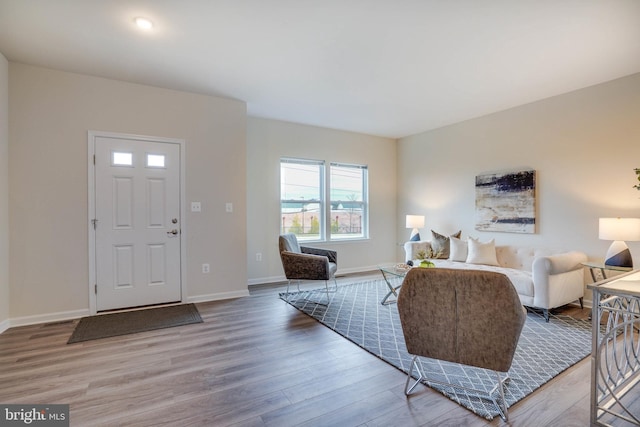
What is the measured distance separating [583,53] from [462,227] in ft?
8.84

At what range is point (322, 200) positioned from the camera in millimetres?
5312

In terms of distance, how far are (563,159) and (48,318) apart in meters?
6.04

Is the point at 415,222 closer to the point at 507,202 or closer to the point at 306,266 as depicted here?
the point at 507,202

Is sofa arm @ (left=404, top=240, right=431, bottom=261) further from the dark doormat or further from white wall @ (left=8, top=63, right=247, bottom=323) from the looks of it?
the dark doormat

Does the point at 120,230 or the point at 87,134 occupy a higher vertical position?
the point at 87,134

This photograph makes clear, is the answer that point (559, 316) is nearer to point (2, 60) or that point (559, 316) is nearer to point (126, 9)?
point (126, 9)

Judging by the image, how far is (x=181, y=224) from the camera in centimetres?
367

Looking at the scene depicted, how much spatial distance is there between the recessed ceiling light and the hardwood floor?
2.58 m

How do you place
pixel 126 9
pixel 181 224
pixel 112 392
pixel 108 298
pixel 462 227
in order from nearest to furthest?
pixel 112 392 < pixel 126 9 < pixel 108 298 < pixel 181 224 < pixel 462 227

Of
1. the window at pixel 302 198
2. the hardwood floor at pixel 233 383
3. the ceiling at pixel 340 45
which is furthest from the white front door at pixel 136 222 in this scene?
the window at pixel 302 198

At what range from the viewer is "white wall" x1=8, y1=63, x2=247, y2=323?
2.98 metres

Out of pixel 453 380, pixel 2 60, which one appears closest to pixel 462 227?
pixel 453 380

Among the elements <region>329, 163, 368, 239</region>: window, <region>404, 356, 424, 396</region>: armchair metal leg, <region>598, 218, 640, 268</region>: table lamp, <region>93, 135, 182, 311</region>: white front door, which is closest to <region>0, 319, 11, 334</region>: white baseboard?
<region>93, 135, 182, 311</region>: white front door

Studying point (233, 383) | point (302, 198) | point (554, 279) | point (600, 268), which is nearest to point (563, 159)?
point (600, 268)
